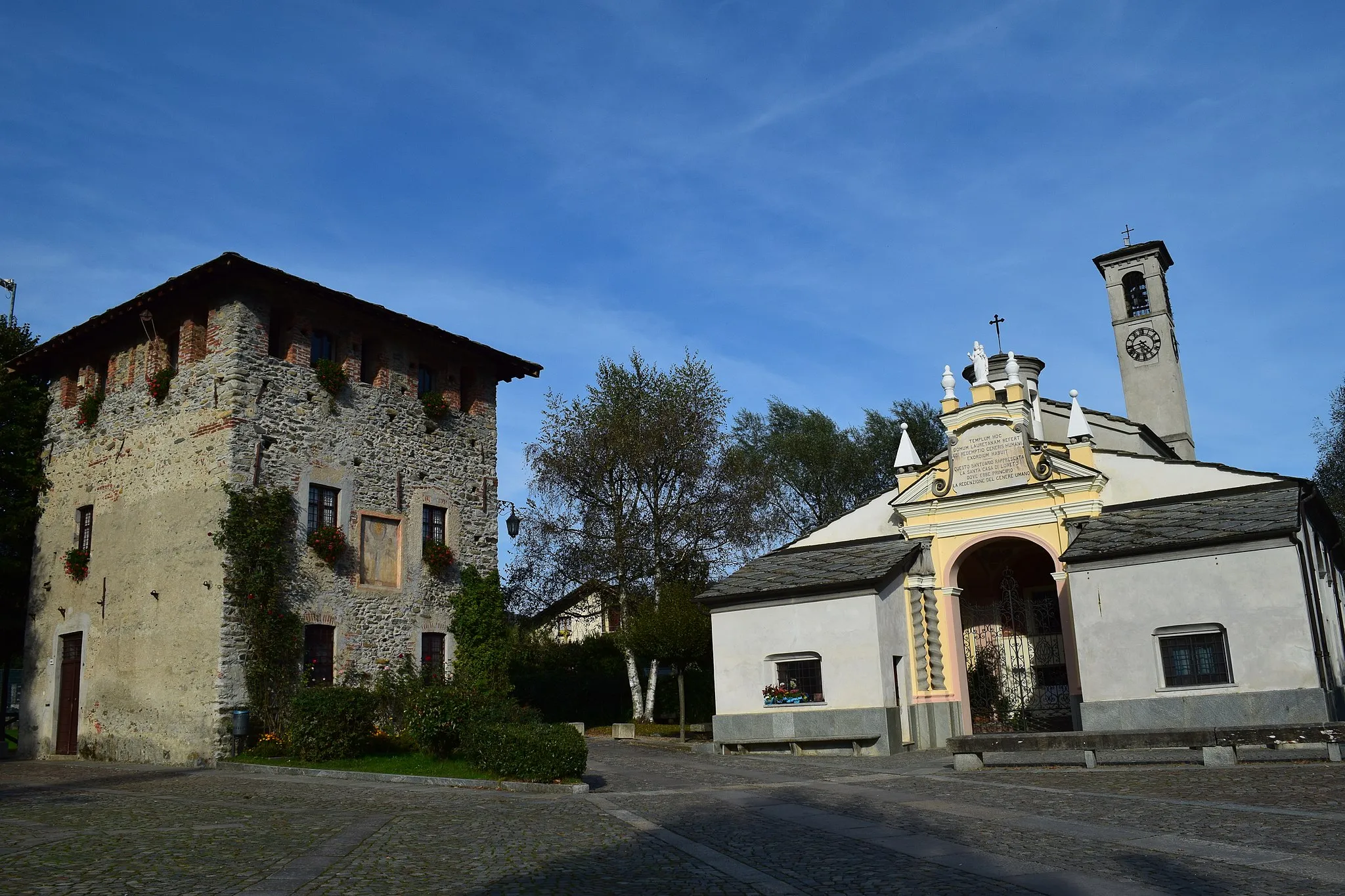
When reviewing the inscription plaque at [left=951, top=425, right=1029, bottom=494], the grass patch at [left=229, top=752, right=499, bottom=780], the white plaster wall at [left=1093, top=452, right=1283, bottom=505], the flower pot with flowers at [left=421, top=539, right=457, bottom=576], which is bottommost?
the grass patch at [left=229, top=752, right=499, bottom=780]

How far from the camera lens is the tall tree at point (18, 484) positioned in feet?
79.3

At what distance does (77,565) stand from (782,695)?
1565cm

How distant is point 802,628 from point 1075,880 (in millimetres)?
14923

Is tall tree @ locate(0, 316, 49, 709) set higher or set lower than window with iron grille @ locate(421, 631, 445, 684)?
higher

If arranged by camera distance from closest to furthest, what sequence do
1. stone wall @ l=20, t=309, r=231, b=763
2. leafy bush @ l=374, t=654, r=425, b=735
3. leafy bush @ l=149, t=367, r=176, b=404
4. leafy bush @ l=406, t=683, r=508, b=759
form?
leafy bush @ l=406, t=683, r=508, b=759 < stone wall @ l=20, t=309, r=231, b=763 < leafy bush @ l=374, t=654, r=425, b=735 < leafy bush @ l=149, t=367, r=176, b=404

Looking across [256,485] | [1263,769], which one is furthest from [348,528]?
[1263,769]

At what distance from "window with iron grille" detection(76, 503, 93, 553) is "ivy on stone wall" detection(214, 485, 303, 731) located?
5.87m

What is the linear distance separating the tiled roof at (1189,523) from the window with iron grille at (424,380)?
14363 millimetres

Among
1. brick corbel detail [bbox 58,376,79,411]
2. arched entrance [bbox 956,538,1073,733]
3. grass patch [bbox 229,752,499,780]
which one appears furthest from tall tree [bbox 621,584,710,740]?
brick corbel detail [bbox 58,376,79,411]

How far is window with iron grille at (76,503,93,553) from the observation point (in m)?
22.9

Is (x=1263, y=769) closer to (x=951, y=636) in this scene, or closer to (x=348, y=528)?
(x=951, y=636)

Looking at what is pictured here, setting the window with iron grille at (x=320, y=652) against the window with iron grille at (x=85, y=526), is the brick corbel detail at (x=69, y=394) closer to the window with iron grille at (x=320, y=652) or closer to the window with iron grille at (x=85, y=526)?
the window with iron grille at (x=85, y=526)

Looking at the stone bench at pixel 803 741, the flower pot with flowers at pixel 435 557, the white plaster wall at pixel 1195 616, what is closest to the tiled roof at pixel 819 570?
the stone bench at pixel 803 741

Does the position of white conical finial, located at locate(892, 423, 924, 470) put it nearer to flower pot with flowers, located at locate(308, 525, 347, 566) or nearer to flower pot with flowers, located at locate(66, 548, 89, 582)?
flower pot with flowers, located at locate(308, 525, 347, 566)
